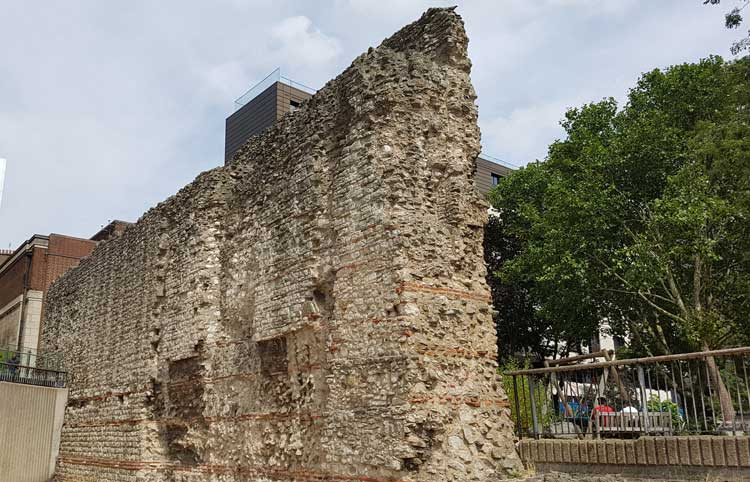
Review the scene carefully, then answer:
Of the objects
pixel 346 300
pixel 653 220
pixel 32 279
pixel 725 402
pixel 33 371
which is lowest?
pixel 725 402

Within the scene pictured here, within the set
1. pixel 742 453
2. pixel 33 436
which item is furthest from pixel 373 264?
pixel 33 436

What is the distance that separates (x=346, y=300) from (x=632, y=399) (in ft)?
10.8

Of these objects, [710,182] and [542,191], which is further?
[542,191]

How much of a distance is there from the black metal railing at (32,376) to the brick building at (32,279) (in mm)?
3925

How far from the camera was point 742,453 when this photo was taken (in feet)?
17.9

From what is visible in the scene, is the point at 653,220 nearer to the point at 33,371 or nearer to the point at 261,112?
the point at 33,371

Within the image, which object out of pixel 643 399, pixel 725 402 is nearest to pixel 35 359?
pixel 643 399

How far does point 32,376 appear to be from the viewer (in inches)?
688

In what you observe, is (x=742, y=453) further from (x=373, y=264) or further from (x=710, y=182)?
(x=710, y=182)

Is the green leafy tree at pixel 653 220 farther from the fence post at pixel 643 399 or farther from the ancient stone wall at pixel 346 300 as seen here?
the fence post at pixel 643 399

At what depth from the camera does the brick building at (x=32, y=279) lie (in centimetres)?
2227

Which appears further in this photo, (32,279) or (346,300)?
(32,279)

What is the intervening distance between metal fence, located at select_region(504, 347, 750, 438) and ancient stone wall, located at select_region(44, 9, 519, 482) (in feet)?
2.26

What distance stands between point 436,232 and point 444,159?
38.4 inches
